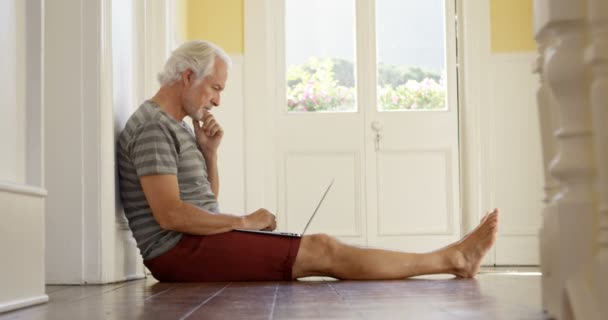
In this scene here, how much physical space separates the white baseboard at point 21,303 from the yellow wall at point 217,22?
325cm

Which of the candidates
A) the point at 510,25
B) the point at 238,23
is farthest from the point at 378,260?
the point at 510,25

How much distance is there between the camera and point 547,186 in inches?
62.8

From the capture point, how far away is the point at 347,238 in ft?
18.2

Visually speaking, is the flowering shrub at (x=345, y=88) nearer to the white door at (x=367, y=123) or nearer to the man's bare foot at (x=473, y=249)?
the white door at (x=367, y=123)

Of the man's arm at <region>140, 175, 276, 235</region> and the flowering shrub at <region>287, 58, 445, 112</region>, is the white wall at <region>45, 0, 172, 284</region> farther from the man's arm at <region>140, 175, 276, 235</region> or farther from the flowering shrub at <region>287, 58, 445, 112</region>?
the flowering shrub at <region>287, 58, 445, 112</region>

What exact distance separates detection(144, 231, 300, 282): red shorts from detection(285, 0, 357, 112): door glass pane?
243 centimetres

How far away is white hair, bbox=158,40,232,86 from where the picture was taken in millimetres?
3449

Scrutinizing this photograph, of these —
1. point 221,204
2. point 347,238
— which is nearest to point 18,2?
point 221,204

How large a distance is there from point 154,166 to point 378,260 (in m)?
0.86

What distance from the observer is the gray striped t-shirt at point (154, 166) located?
10.5 ft

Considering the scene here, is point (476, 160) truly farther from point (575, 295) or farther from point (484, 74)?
point (575, 295)

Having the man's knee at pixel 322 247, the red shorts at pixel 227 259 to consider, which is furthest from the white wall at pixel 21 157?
the man's knee at pixel 322 247

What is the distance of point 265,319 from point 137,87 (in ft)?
7.91

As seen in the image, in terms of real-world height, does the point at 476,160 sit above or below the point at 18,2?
below
